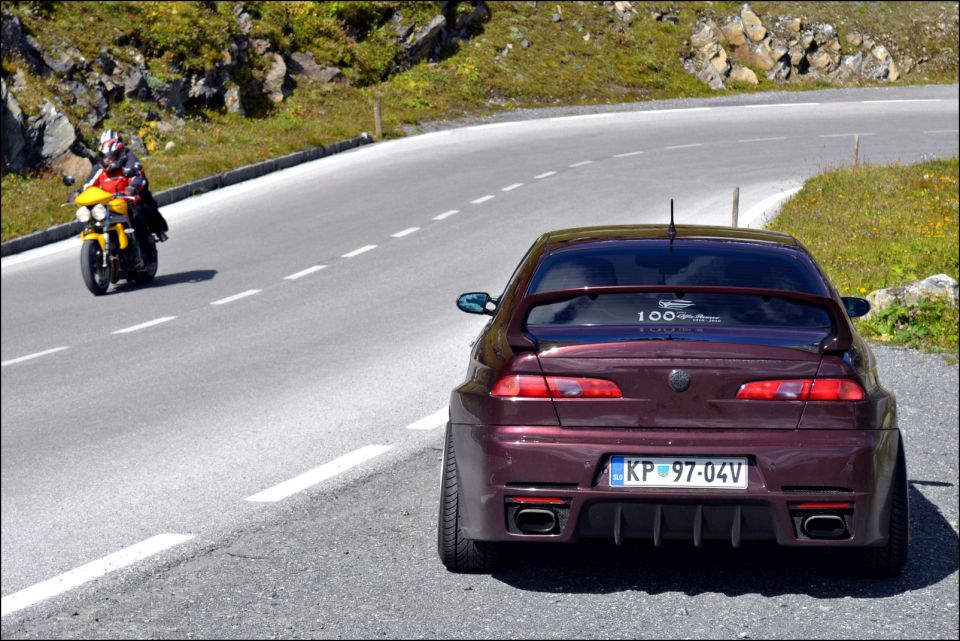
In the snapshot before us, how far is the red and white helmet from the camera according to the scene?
45.2 ft

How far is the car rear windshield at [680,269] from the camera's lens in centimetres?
483

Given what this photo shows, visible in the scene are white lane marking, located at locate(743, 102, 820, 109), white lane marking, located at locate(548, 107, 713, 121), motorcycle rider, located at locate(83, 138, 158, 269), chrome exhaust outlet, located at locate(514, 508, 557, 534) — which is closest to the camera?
chrome exhaust outlet, located at locate(514, 508, 557, 534)

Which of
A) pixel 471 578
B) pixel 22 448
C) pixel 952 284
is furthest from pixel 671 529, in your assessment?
pixel 952 284

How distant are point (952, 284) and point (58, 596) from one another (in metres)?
9.02

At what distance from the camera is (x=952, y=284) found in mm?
11852

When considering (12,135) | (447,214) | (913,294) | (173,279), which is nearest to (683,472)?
(913,294)

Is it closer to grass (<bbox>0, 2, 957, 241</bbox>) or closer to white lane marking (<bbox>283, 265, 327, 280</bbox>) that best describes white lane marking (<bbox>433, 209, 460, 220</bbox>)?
white lane marking (<bbox>283, 265, 327, 280</bbox>)

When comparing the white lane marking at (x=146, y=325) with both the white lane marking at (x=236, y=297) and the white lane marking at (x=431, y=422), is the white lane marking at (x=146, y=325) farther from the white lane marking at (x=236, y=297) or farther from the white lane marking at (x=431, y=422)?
the white lane marking at (x=431, y=422)

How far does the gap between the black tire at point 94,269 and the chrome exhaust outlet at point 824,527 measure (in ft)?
38.5

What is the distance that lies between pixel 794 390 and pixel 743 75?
129 ft

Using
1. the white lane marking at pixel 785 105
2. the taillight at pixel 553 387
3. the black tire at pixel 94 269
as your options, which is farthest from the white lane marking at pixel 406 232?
the white lane marking at pixel 785 105

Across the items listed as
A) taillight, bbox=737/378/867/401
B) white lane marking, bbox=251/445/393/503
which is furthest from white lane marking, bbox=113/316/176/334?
taillight, bbox=737/378/867/401

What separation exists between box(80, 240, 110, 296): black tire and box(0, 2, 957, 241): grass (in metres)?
5.58

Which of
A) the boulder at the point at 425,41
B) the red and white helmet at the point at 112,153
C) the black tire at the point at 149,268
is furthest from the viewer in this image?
the boulder at the point at 425,41
